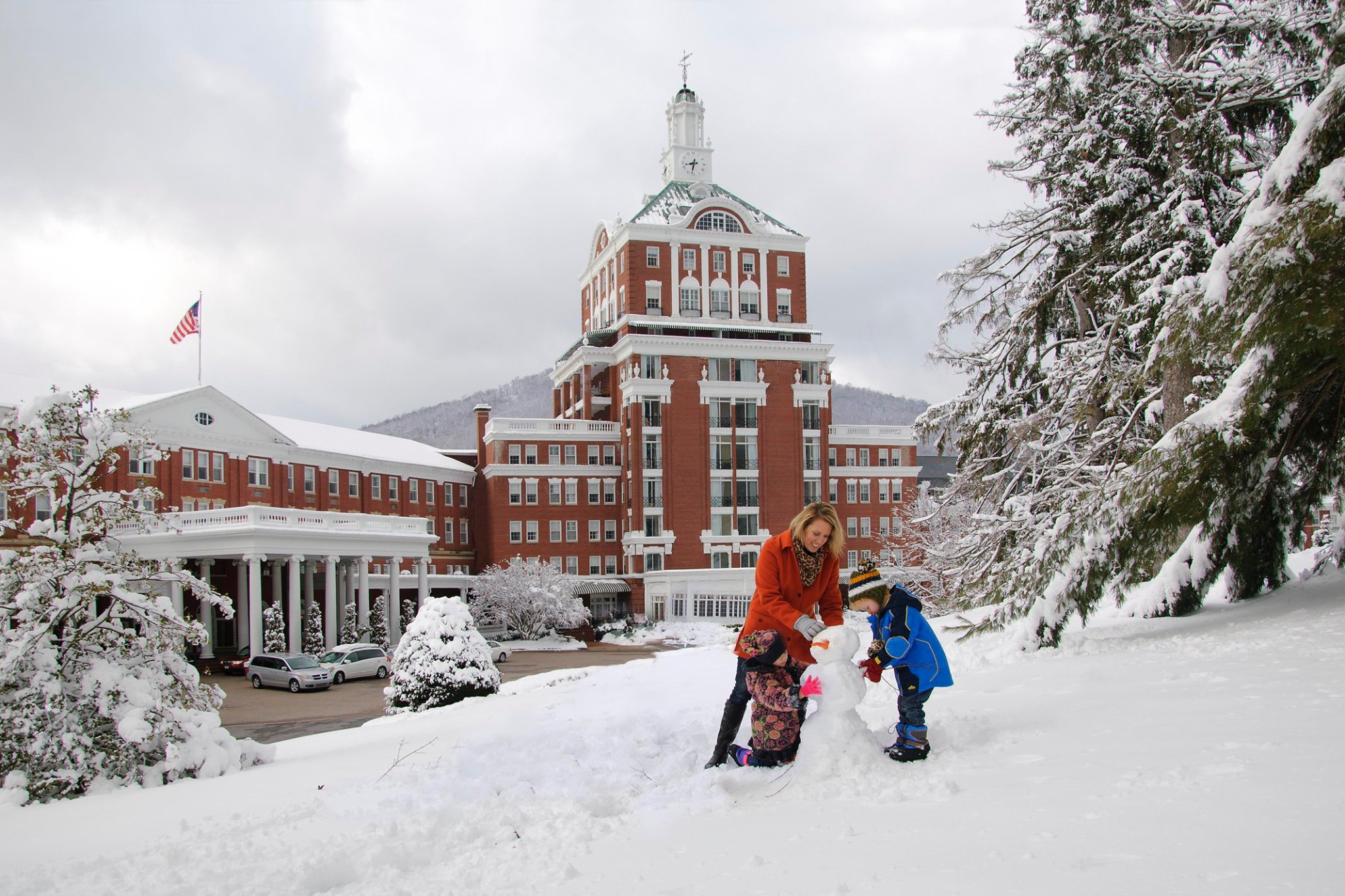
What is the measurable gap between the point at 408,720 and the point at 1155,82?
13.4m

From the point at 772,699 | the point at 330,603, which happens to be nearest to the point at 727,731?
the point at 772,699

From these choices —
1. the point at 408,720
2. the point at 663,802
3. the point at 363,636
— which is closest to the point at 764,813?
the point at 663,802

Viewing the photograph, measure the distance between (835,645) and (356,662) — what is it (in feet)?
109

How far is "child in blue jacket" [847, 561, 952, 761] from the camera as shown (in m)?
5.99

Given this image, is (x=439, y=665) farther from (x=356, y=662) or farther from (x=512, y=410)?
(x=512, y=410)

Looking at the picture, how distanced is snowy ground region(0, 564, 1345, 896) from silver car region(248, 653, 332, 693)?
25464mm

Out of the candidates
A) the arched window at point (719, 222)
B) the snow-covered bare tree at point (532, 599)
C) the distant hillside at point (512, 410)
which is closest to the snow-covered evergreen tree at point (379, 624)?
the snow-covered bare tree at point (532, 599)

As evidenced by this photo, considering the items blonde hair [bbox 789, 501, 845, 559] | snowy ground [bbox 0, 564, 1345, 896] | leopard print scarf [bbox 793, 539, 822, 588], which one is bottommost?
snowy ground [bbox 0, 564, 1345, 896]

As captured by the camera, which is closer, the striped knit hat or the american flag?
the striped knit hat

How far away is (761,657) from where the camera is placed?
6320mm

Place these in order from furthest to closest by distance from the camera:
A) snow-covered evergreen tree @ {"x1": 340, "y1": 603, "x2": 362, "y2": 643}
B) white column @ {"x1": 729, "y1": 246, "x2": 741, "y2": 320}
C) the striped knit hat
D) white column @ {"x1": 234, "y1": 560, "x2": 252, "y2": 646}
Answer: white column @ {"x1": 729, "y1": 246, "x2": 741, "y2": 320} → snow-covered evergreen tree @ {"x1": 340, "y1": 603, "x2": 362, "y2": 643} → white column @ {"x1": 234, "y1": 560, "x2": 252, "y2": 646} → the striped knit hat

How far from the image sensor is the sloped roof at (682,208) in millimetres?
63594

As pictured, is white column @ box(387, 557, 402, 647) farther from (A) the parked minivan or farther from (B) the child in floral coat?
(B) the child in floral coat

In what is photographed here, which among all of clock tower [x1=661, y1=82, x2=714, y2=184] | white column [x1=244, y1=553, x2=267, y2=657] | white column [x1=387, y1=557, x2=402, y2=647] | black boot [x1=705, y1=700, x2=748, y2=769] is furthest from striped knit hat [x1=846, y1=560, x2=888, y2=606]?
clock tower [x1=661, y1=82, x2=714, y2=184]
